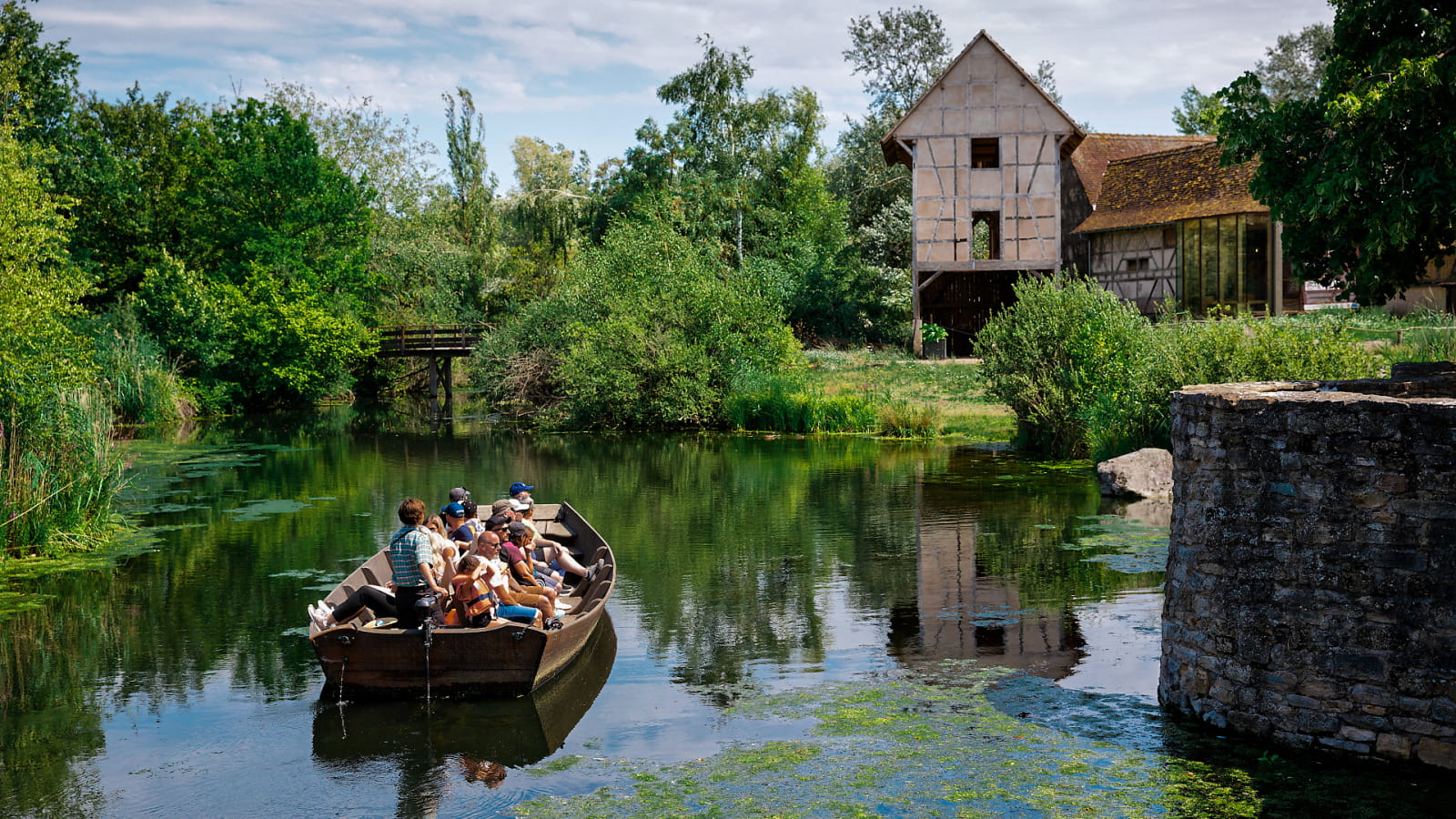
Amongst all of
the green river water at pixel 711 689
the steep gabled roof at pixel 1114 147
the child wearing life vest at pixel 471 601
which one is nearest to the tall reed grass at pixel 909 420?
the green river water at pixel 711 689

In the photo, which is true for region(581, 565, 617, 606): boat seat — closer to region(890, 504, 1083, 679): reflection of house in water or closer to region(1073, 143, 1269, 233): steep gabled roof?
region(890, 504, 1083, 679): reflection of house in water

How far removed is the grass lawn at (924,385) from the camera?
28.3m

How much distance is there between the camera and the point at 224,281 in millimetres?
41188

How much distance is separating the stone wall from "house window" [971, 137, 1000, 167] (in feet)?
98.4

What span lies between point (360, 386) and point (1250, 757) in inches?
1771

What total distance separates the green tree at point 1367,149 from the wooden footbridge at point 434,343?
31755mm

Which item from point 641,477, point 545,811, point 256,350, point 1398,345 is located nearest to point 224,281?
point 256,350

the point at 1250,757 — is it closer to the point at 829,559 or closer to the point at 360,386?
the point at 829,559

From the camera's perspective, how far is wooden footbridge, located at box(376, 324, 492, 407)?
43.8 metres

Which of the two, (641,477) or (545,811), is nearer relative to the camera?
(545,811)

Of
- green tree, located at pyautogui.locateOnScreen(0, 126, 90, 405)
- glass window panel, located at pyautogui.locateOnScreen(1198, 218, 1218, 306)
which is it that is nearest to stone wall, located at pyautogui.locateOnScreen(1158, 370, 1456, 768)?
green tree, located at pyautogui.locateOnScreen(0, 126, 90, 405)

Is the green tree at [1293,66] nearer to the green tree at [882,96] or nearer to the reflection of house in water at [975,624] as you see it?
the green tree at [882,96]

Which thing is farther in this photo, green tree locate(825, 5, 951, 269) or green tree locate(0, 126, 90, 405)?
green tree locate(825, 5, 951, 269)

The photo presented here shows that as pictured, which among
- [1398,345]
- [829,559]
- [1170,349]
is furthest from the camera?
[1398,345]
